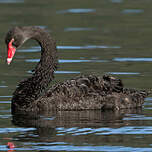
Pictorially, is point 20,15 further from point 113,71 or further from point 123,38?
point 113,71

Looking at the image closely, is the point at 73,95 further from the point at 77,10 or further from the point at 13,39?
the point at 77,10

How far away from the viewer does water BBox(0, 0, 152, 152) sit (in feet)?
29.8

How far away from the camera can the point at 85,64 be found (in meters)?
15.3

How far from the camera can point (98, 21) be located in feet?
75.0

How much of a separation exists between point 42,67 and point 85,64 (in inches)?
135

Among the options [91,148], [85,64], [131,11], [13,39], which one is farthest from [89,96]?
[131,11]

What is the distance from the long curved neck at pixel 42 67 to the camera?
11.7m

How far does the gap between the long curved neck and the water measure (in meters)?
0.49

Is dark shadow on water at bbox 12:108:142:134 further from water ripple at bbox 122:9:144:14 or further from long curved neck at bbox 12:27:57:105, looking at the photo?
water ripple at bbox 122:9:144:14

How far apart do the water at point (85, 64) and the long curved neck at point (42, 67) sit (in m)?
0.49

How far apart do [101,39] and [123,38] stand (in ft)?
2.29

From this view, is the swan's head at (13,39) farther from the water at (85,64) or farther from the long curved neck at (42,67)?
the water at (85,64)

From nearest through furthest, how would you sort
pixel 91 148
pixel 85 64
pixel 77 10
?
pixel 91 148
pixel 85 64
pixel 77 10

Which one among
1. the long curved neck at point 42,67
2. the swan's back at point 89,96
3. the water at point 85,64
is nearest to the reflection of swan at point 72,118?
the water at point 85,64
